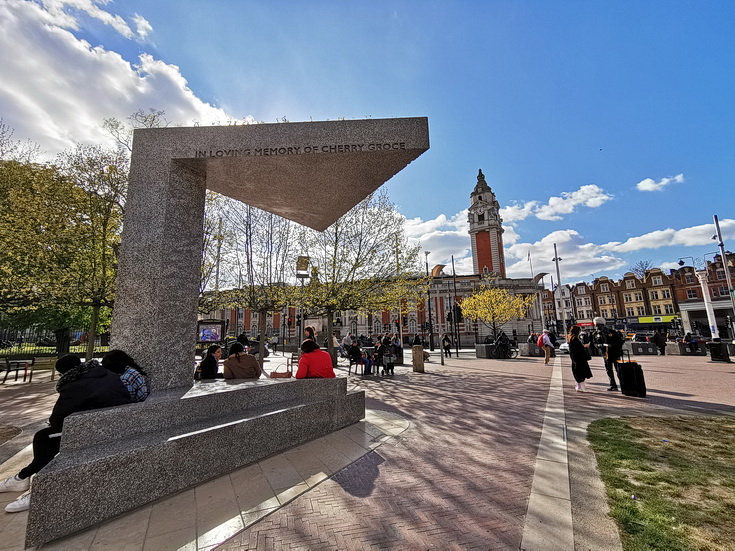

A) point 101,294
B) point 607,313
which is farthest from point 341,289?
point 607,313

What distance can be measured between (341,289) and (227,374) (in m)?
10.4

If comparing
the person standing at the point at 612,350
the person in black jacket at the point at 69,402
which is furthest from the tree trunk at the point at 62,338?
the person standing at the point at 612,350

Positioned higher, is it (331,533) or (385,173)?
(385,173)

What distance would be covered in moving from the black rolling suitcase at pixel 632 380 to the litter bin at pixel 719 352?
12.6 metres

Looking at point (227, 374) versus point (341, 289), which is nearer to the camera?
point (227, 374)

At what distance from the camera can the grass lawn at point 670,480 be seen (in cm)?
262

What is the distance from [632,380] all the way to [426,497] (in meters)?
8.17

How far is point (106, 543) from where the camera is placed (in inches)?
101

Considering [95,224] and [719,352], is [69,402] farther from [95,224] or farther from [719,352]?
[719,352]

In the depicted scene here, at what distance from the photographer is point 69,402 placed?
3412 mm

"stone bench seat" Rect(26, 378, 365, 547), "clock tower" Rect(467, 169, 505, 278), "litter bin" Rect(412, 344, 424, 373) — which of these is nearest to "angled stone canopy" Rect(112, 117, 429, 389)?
"stone bench seat" Rect(26, 378, 365, 547)

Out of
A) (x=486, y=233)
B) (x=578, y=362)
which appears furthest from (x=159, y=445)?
(x=486, y=233)

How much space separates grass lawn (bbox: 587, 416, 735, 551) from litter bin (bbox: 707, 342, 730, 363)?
1476 centimetres

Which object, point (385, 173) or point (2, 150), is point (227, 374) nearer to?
point (385, 173)
